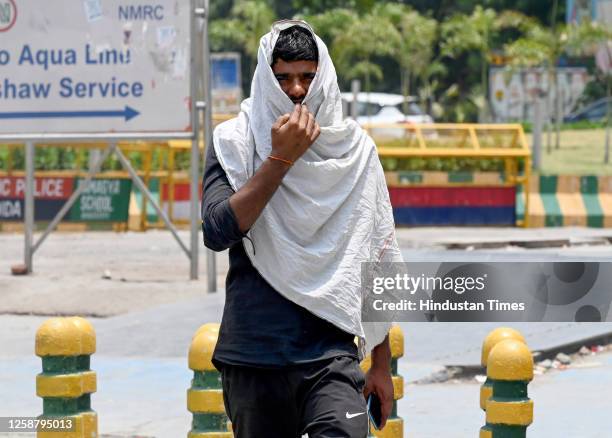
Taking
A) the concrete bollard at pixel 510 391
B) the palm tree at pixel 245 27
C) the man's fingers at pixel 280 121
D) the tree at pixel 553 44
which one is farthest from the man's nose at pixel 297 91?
the palm tree at pixel 245 27

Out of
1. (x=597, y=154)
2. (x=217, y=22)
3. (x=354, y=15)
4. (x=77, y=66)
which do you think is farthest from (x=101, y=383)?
(x=217, y=22)

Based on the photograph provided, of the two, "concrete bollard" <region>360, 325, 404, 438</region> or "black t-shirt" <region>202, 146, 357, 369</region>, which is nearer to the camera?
"black t-shirt" <region>202, 146, 357, 369</region>

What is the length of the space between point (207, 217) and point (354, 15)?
4917cm

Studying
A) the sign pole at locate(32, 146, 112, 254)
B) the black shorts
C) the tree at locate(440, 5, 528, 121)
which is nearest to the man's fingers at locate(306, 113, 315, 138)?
the black shorts

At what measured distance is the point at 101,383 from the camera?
30.8 ft

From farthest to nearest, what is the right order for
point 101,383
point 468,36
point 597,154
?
point 468,36 → point 597,154 → point 101,383

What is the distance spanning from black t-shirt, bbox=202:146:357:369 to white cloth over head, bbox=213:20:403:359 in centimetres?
4

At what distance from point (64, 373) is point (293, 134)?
8.66ft

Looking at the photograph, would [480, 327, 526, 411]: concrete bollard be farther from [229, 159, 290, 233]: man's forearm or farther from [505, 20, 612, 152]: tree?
[505, 20, 612, 152]: tree

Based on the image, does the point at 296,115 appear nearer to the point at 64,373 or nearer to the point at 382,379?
the point at 382,379

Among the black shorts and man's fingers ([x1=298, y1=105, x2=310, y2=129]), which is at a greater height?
man's fingers ([x1=298, y1=105, x2=310, y2=129])

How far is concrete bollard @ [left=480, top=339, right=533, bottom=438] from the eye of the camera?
570 centimetres

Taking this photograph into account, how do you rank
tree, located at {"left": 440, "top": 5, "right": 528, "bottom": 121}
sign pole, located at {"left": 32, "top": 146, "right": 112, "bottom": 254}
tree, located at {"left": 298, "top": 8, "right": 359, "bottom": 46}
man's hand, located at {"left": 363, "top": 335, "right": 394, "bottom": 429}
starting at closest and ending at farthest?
man's hand, located at {"left": 363, "top": 335, "right": 394, "bottom": 429}
sign pole, located at {"left": 32, "top": 146, "right": 112, "bottom": 254}
tree, located at {"left": 440, "top": 5, "right": 528, "bottom": 121}
tree, located at {"left": 298, "top": 8, "right": 359, "bottom": 46}

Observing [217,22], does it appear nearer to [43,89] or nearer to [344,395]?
[43,89]
